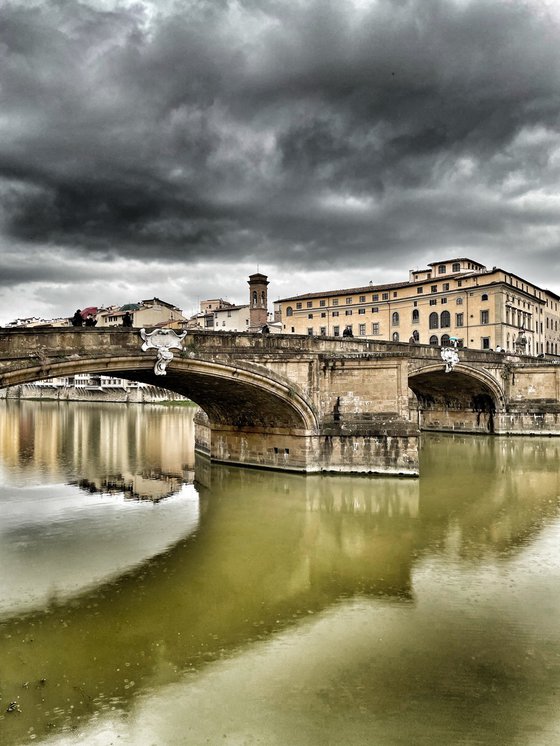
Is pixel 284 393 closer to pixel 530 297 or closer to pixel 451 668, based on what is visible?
pixel 451 668

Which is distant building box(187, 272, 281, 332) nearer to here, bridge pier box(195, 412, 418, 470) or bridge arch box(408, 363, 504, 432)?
bridge arch box(408, 363, 504, 432)

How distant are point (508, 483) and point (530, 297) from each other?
39.9 meters

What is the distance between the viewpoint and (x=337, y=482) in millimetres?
17422

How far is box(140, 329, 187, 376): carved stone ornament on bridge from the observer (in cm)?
1496

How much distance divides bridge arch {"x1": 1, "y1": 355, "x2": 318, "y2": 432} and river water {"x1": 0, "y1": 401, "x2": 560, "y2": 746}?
288 cm

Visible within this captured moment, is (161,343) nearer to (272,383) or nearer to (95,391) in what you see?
(272,383)

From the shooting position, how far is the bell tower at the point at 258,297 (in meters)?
47.0

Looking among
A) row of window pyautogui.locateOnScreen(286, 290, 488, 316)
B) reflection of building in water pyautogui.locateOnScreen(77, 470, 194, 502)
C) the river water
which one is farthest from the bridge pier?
row of window pyautogui.locateOnScreen(286, 290, 488, 316)

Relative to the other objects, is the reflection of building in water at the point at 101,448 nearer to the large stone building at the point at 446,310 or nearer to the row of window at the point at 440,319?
the large stone building at the point at 446,310

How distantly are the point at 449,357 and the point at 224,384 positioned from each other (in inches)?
536

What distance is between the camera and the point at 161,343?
1521 centimetres

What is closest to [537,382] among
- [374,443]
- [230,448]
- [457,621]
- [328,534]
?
[374,443]

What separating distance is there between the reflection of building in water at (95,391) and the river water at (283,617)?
56.2 m

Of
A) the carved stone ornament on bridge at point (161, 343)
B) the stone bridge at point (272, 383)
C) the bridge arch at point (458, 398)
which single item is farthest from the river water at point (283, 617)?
the bridge arch at point (458, 398)
